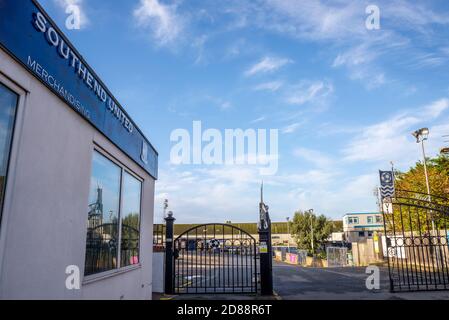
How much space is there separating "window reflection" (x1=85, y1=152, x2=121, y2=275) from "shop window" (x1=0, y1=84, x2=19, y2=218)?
6.62 ft

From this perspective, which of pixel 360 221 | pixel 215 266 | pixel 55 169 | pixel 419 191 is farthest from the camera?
pixel 360 221

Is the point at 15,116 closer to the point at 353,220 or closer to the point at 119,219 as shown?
the point at 119,219

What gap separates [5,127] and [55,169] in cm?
91

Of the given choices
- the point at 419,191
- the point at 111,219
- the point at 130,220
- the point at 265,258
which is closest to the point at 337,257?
the point at 419,191

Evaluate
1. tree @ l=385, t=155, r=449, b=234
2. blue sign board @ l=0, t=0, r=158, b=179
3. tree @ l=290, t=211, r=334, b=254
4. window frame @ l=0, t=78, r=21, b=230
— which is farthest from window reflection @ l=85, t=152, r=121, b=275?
tree @ l=290, t=211, r=334, b=254

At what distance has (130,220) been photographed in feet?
23.6

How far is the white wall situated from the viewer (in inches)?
127

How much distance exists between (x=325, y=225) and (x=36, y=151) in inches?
1949

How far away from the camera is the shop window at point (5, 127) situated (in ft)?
10.3

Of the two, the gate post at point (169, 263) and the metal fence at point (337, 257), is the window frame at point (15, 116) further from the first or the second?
the metal fence at point (337, 257)

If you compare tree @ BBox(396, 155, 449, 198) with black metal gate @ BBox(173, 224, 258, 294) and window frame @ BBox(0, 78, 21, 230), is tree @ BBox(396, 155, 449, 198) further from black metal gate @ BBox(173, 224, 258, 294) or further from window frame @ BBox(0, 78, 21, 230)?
window frame @ BBox(0, 78, 21, 230)

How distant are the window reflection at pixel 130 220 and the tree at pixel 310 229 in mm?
43897
